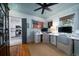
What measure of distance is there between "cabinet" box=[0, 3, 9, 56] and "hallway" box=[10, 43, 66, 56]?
0.13 metres

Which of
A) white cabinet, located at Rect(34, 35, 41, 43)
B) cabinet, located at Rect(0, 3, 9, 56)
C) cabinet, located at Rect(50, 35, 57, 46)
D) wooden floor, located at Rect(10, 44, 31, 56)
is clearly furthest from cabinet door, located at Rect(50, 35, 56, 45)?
cabinet, located at Rect(0, 3, 9, 56)

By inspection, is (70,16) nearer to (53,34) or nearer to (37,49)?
(53,34)

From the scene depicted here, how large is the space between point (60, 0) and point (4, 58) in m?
1.53

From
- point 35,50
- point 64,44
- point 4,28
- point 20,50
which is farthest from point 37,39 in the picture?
point 4,28

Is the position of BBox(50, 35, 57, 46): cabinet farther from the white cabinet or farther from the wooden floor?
the wooden floor

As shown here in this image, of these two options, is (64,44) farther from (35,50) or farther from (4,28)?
(4,28)

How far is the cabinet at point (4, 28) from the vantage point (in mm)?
2186

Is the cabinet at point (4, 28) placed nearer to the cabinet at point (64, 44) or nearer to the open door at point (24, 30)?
the open door at point (24, 30)

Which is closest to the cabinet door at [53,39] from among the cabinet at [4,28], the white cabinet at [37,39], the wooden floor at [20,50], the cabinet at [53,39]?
the cabinet at [53,39]

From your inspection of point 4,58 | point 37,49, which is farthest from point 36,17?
point 4,58

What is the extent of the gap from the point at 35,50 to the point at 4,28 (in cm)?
72

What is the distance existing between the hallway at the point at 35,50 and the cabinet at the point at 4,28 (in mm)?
131

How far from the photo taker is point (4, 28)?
2.22 metres

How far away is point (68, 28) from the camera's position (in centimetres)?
221
